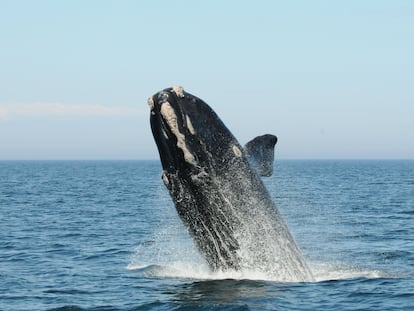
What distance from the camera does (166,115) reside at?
450 inches

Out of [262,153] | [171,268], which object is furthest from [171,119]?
[171,268]

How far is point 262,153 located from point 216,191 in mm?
1036

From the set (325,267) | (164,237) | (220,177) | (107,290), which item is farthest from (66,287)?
(164,237)

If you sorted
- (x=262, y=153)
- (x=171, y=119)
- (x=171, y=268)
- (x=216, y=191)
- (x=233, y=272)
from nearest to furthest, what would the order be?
(x=171, y=119), (x=216, y=191), (x=262, y=153), (x=233, y=272), (x=171, y=268)

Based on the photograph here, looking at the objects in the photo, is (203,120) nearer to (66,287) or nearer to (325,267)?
(66,287)

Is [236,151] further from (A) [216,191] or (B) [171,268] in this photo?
(B) [171,268]

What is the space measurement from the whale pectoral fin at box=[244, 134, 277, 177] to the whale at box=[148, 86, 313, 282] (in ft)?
0.40

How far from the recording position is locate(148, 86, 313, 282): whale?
11609mm

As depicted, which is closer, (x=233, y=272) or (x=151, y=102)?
(x=151, y=102)

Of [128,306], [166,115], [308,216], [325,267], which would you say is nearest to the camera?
[166,115]

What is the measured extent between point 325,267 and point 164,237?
33.9ft

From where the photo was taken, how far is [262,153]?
12453 mm

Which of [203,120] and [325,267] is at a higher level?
[203,120]

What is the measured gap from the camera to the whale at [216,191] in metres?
11.6
